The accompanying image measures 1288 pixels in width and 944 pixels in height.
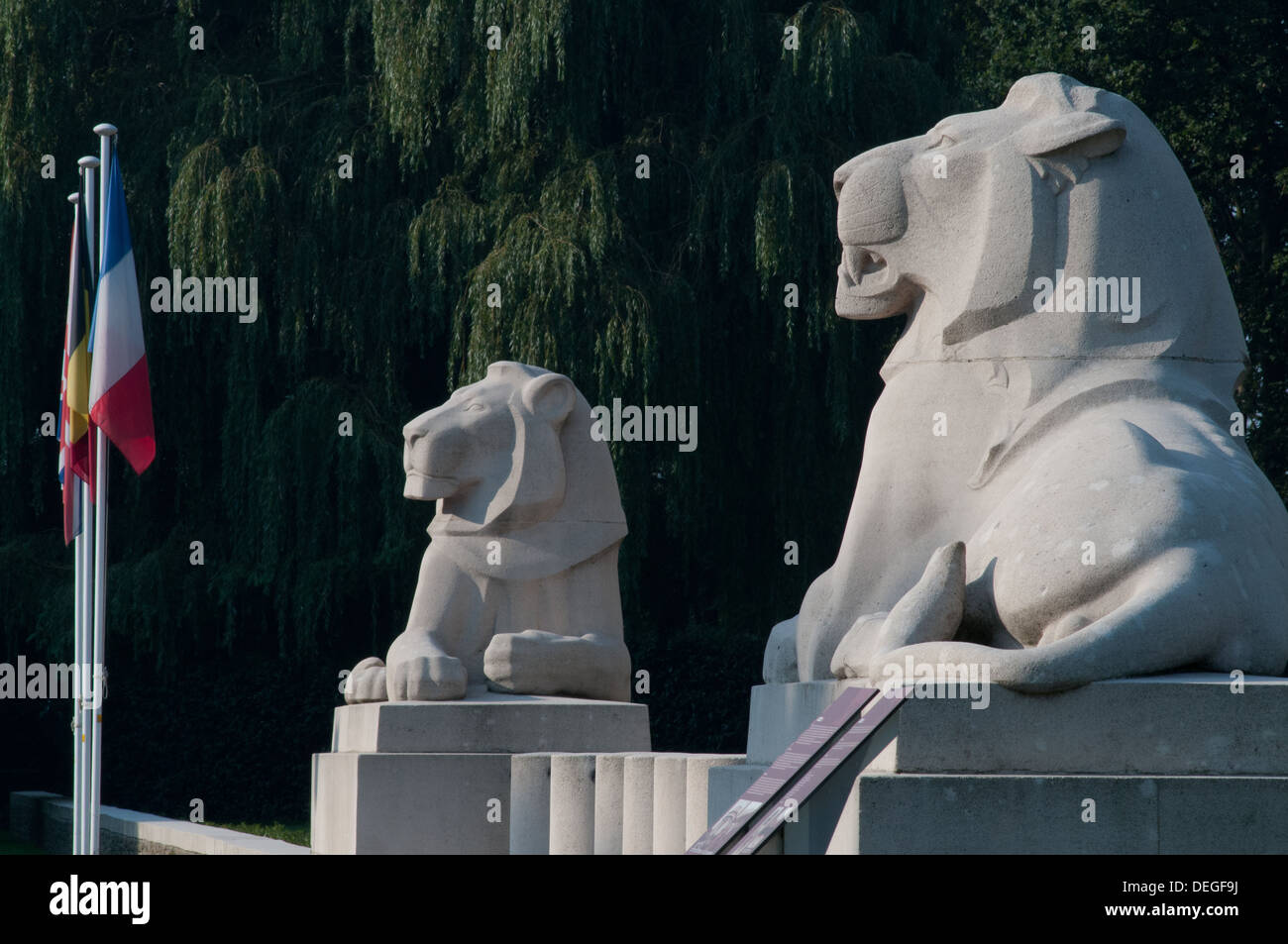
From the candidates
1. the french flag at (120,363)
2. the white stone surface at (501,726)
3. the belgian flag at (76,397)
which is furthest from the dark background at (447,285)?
the white stone surface at (501,726)

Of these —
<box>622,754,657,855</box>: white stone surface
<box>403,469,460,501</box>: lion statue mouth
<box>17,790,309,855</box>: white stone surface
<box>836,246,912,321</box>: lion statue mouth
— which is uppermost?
<box>836,246,912,321</box>: lion statue mouth

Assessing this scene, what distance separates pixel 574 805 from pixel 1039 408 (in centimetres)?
267

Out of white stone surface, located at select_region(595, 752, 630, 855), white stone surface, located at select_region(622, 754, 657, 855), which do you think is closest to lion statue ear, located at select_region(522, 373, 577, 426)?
white stone surface, located at select_region(595, 752, 630, 855)

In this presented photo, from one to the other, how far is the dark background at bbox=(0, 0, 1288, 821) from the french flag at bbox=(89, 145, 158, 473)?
2685 mm

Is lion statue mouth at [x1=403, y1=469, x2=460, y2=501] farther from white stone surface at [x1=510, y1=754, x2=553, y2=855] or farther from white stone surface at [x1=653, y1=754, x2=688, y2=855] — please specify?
white stone surface at [x1=653, y1=754, x2=688, y2=855]

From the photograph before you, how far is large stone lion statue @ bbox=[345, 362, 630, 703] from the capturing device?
29.0 ft

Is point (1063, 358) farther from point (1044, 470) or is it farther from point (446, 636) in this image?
point (446, 636)

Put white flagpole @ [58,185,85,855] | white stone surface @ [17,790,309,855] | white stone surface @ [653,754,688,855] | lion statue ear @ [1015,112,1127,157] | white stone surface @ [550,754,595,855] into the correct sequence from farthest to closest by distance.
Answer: white flagpole @ [58,185,85,855] < white stone surface @ [17,790,309,855] < white stone surface @ [550,754,595,855] < white stone surface @ [653,754,688,855] < lion statue ear @ [1015,112,1127,157]

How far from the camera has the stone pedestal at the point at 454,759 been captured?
8500 millimetres

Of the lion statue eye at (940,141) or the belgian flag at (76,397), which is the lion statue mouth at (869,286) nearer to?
the lion statue eye at (940,141)

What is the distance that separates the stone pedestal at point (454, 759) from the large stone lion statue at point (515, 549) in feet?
0.73

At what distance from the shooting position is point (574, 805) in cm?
740

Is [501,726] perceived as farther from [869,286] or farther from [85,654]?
[85,654]

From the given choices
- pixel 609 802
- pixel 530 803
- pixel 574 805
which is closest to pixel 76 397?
pixel 530 803
